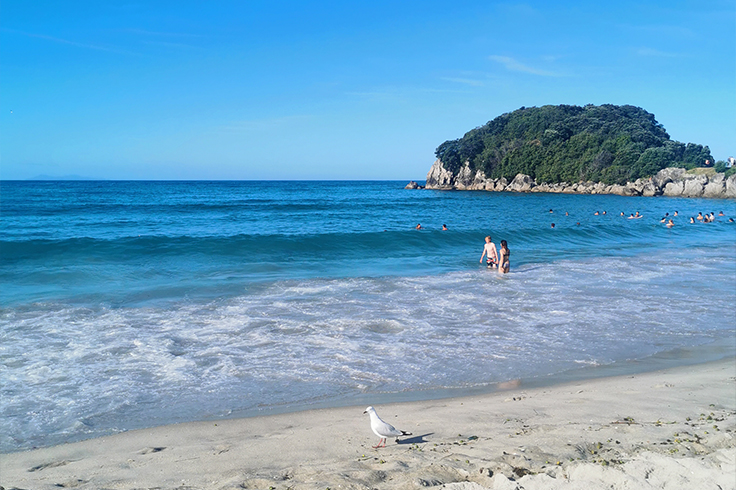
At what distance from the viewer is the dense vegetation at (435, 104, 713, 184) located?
66062 millimetres

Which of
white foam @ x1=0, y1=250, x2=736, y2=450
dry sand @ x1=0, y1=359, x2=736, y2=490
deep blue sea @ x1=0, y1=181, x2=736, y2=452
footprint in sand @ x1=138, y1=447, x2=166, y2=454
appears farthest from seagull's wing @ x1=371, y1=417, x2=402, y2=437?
footprint in sand @ x1=138, y1=447, x2=166, y2=454

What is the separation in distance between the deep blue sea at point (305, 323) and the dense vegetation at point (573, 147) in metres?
51.3

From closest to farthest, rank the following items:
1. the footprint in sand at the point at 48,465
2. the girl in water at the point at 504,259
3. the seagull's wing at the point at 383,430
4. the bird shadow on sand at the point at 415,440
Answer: the footprint in sand at the point at 48,465 → the seagull's wing at the point at 383,430 → the bird shadow on sand at the point at 415,440 → the girl in water at the point at 504,259

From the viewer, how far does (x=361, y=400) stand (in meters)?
6.12

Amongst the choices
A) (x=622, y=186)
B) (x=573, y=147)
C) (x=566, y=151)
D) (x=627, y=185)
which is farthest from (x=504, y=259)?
(x=573, y=147)

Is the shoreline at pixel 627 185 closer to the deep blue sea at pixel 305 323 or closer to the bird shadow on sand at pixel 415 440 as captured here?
the deep blue sea at pixel 305 323

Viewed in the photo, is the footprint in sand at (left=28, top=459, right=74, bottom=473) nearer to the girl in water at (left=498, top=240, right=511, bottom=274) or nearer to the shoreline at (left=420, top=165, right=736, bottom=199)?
the girl in water at (left=498, top=240, right=511, bottom=274)

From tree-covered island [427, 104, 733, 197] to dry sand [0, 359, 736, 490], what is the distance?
A: 6269 centimetres

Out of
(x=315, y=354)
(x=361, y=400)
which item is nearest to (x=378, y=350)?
(x=315, y=354)

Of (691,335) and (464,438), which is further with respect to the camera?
(691,335)

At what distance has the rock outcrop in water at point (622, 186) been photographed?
5609 cm

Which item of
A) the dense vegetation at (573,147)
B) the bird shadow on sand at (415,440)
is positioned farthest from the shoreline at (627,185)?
the bird shadow on sand at (415,440)

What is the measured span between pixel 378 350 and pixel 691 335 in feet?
18.6

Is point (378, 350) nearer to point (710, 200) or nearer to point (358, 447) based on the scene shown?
point (358, 447)
